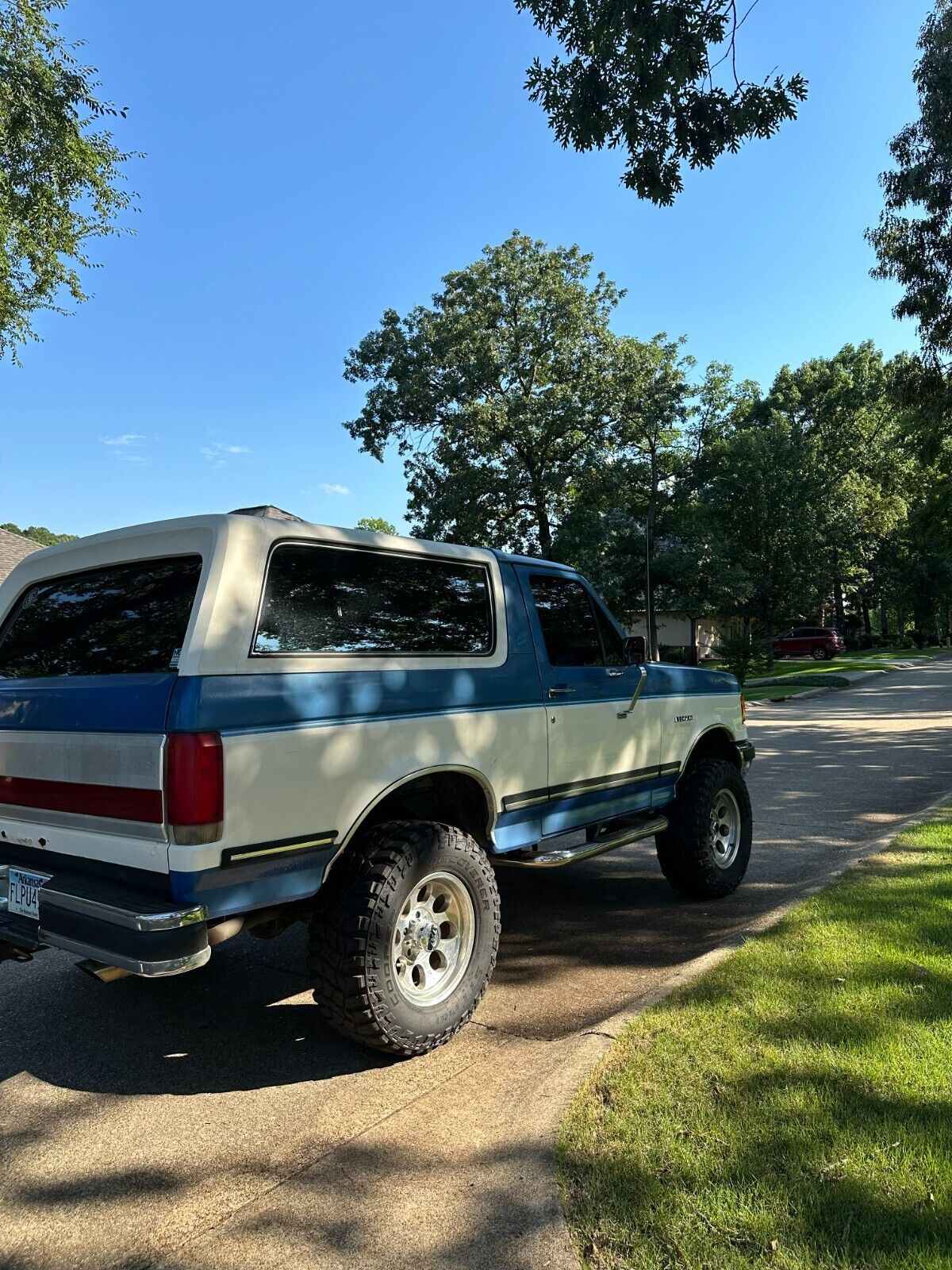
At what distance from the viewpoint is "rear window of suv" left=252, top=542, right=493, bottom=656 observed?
3393 mm

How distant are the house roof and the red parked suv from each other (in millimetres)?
32615

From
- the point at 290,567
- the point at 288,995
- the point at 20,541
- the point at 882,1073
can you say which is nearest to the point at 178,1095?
the point at 288,995

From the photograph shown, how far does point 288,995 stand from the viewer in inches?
168

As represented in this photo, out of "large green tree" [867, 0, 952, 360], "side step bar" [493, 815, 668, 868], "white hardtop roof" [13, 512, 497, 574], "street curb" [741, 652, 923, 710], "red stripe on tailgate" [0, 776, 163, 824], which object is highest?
"large green tree" [867, 0, 952, 360]

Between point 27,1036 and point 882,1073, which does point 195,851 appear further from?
point 882,1073

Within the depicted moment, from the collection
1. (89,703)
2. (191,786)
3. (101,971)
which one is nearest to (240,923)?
(101,971)

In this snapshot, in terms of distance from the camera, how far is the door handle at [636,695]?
497 cm

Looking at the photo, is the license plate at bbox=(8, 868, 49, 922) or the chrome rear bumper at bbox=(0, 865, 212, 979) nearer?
the chrome rear bumper at bbox=(0, 865, 212, 979)

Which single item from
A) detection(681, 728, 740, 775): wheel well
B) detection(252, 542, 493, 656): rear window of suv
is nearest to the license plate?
detection(252, 542, 493, 656): rear window of suv

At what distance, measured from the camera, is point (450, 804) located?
4.09 meters

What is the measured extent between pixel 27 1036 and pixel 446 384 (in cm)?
2963

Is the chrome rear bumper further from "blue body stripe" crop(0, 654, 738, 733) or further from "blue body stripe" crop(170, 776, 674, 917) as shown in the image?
"blue body stripe" crop(0, 654, 738, 733)

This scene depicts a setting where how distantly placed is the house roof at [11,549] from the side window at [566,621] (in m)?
17.6

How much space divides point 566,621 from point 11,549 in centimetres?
2026
